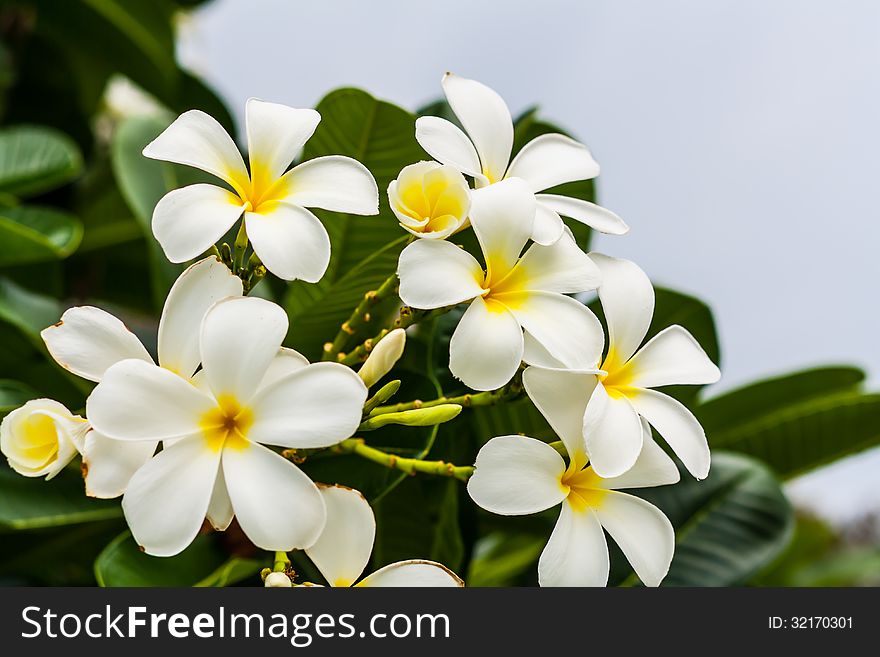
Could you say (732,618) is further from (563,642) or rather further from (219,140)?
(219,140)

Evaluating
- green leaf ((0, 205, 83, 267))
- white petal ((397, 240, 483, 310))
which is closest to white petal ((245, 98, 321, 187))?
white petal ((397, 240, 483, 310))

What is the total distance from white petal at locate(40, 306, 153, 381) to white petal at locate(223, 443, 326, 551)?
0.33 feet

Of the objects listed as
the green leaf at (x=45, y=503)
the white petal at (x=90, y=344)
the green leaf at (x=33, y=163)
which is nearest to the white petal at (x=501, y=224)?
the white petal at (x=90, y=344)

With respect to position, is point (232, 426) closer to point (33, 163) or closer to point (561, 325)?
point (561, 325)

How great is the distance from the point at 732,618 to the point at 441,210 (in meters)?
0.33

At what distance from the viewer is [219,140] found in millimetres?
516

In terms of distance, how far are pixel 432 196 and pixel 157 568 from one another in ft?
1.43

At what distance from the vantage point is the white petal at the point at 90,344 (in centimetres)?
48

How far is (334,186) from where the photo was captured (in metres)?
0.50

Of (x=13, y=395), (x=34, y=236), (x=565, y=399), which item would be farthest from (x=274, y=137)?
(x=34, y=236)

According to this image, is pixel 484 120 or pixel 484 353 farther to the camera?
pixel 484 120

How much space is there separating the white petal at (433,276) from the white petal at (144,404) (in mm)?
123

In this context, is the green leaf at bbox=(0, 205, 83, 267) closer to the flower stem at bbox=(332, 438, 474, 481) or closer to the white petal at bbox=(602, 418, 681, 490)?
the flower stem at bbox=(332, 438, 474, 481)

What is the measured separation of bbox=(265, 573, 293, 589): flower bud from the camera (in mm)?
455
